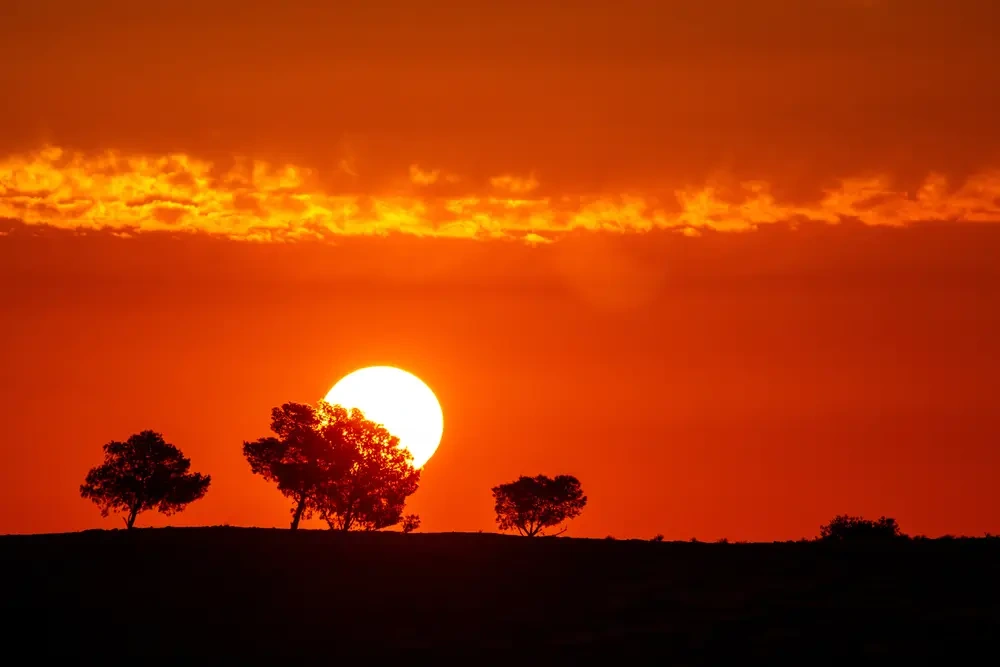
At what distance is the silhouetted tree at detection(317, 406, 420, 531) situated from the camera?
98.6m

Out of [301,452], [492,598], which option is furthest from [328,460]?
[492,598]

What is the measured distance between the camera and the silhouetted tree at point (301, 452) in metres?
96.6

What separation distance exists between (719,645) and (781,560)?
16106 mm

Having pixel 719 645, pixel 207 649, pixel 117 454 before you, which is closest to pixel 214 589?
pixel 207 649

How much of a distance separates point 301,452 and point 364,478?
599 cm

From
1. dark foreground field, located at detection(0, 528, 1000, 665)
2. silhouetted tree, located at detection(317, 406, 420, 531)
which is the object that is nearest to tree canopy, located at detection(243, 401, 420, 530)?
silhouetted tree, located at detection(317, 406, 420, 531)

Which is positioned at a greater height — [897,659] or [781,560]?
[781,560]

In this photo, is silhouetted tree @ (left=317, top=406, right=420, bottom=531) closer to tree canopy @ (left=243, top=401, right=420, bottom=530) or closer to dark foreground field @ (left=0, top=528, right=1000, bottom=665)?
tree canopy @ (left=243, top=401, right=420, bottom=530)

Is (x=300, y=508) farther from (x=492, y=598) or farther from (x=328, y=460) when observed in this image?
(x=492, y=598)

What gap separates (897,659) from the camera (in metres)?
46.4

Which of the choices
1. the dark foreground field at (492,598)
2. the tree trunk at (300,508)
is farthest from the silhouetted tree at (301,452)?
the dark foreground field at (492,598)

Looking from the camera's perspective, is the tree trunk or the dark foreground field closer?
the dark foreground field

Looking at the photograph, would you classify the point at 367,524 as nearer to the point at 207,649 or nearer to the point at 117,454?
the point at 117,454

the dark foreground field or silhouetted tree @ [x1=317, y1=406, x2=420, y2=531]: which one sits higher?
silhouetted tree @ [x1=317, y1=406, x2=420, y2=531]
